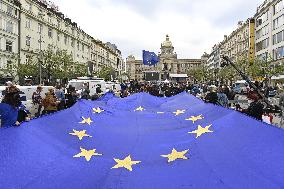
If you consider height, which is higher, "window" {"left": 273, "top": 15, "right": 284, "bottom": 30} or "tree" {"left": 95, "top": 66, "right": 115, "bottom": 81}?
"window" {"left": 273, "top": 15, "right": 284, "bottom": 30}

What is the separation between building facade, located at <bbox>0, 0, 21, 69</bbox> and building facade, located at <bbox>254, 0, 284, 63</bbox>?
136 ft

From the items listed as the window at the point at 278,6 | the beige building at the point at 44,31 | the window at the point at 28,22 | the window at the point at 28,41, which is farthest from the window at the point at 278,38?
the window at the point at 28,41

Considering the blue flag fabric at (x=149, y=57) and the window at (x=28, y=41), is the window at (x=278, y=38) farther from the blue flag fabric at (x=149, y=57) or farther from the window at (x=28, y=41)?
the window at (x=28, y=41)

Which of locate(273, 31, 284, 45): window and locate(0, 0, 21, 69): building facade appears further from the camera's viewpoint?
locate(273, 31, 284, 45): window

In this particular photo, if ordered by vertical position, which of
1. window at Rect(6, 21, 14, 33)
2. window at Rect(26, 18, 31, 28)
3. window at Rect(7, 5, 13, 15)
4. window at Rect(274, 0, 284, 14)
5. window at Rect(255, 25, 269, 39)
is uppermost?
window at Rect(274, 0, 284, 14)

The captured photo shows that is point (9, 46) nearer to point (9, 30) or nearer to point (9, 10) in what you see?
point (9, 30)

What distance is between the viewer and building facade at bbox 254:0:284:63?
71000 millimetres

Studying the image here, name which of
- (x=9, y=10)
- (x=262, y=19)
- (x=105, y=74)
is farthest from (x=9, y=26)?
(x=262, y=19)

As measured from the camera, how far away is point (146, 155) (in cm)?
614

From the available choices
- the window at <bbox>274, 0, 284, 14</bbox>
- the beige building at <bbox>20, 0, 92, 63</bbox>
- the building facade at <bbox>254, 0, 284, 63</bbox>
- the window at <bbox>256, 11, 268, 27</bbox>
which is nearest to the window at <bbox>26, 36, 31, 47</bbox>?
the beige building at <bbox>20, 0, 92, 63</bbox>

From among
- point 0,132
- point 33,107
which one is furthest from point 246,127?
point 33,107

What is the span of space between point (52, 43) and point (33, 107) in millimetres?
53106

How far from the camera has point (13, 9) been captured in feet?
180

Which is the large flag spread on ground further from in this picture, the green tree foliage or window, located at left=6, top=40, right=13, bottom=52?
window, located at left=6, top=40, right=13, bottom=52
